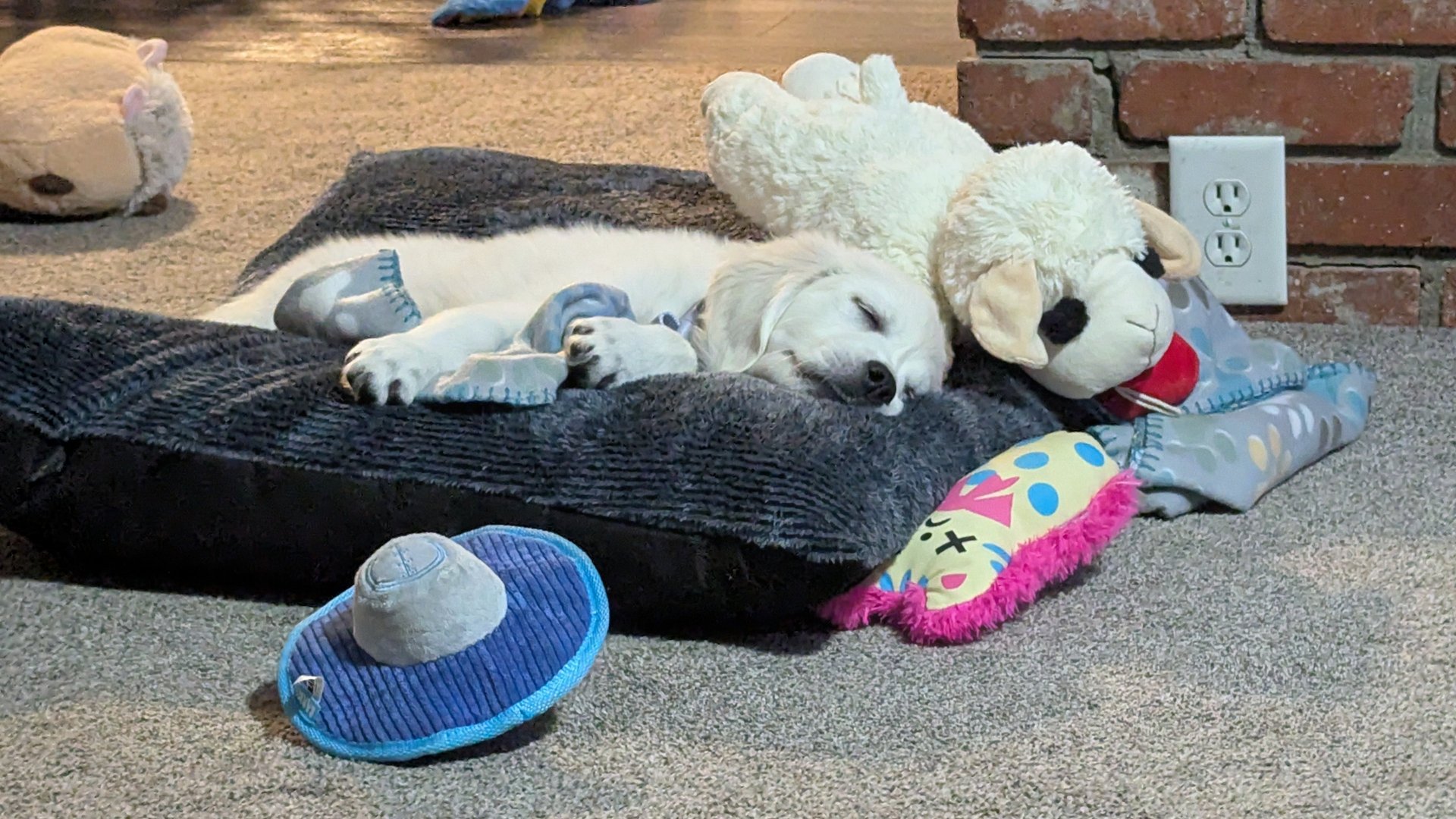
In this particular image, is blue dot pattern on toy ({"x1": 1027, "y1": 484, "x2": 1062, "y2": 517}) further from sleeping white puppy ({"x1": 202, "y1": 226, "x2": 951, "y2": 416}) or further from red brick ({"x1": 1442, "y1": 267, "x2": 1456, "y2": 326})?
red brick ({"x1": 1442, "y1": 267, "x2": 1456, "y2": 326})

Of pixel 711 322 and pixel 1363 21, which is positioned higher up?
pixel 1363 21

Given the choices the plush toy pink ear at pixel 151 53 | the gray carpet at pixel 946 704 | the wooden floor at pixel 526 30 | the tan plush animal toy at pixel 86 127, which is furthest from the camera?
the wooden floor at pixel 526 30

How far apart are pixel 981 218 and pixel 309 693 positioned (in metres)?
0.78

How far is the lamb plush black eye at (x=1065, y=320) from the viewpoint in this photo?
1543 millimetres

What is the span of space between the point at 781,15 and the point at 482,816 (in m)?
3.72

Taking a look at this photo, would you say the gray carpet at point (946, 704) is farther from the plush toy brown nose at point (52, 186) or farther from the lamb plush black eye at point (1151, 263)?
the plush toy brown nose at point (52, 186)

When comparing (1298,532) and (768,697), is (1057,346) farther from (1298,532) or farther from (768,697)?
(768,697)

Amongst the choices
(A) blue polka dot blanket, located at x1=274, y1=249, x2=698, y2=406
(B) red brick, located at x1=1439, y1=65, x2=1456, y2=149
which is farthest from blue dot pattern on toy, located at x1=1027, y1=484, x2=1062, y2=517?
(B) red brick, located at x1=1439, y1=65, x2=1456, y2=149

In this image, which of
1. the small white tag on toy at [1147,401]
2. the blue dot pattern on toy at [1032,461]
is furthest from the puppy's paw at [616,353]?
the small white tag on toy at [1147,401]

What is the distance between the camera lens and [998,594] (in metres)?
1.35

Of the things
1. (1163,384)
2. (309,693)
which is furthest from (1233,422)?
(309,693)

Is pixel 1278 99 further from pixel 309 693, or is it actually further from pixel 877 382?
pixel 309 693

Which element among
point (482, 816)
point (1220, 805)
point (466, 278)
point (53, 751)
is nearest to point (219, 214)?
point (466, 278)

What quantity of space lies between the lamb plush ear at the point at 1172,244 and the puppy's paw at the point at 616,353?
0.53 m
